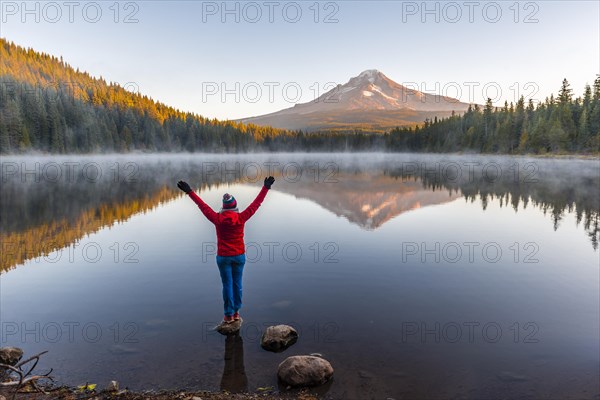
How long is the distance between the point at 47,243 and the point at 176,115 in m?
184

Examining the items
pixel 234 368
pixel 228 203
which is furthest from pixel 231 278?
pixel 234 368

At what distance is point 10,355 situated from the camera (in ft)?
25.8

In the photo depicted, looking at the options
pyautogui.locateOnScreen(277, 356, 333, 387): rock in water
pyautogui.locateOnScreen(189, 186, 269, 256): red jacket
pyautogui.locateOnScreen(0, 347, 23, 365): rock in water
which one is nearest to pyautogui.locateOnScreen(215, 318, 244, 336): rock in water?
pyautogui.locateOnScreen(189, 186, 269, 256): red jacket

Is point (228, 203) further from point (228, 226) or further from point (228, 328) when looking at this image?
point (228, 328)

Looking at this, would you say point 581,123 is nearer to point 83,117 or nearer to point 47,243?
point 47,243

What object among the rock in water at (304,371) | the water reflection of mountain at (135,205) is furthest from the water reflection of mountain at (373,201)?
the rock in water at (304,371)

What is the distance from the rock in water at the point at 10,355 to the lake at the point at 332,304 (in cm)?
44

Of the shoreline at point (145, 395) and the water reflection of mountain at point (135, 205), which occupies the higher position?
the water reflection of mountain at point (135, 205)

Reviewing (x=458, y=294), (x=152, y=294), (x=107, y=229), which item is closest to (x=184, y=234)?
(x=107, y=229)

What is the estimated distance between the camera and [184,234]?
2127cm

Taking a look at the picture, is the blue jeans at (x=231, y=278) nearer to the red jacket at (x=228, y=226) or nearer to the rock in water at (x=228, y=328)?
the red jacket at (x=228, y=226)

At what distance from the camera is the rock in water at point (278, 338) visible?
27.8ft

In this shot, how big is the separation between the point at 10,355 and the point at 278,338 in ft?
18.6

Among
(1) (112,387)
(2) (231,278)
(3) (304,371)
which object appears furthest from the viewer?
(2) (231,278)
